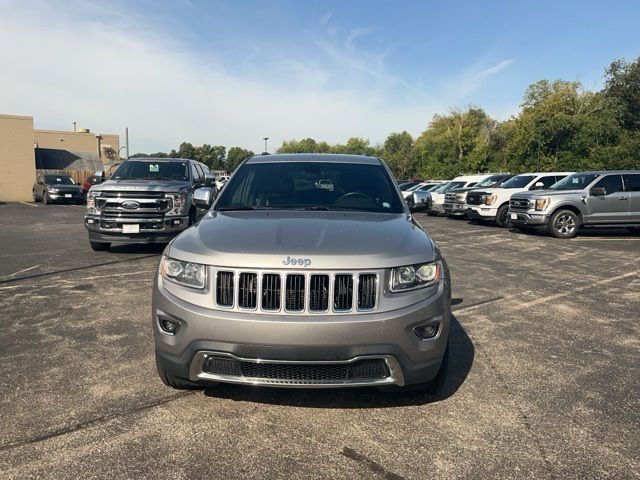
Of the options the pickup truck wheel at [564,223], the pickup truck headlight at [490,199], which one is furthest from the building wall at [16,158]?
the pickup truck wheel at [564,223]

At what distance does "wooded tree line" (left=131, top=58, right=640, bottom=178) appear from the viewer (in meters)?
37.2

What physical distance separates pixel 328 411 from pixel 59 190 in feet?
97.5

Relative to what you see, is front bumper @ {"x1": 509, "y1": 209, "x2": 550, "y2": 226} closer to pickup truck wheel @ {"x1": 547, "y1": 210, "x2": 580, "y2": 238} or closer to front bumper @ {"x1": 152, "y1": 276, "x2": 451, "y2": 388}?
pickup truck wheel @ {"x1": 547, "y1": 210, "x2": 580, "y2": 238}

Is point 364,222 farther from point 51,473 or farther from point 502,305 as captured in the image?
point 502,305

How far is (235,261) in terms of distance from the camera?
296 cm

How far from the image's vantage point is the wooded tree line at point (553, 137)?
122 feet

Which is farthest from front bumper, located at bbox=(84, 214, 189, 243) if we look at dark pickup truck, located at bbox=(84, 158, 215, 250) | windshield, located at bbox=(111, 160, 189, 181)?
windshield, located at bbox=(111, 160, 189, 181)

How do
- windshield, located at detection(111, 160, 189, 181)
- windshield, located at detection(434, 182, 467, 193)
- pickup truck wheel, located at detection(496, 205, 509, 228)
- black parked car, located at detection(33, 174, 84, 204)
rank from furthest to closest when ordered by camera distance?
black parked car, located at detection(33, 174, 84, 204), windshield, located at detection(434, 182, 467, 193), pickup truck wheel, located at detection(496, 205, 509, 228), windshield, located at detection(111, 160, 189, 181)

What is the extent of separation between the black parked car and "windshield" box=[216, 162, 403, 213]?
90.5 ft

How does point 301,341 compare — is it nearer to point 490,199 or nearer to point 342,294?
point 342,294

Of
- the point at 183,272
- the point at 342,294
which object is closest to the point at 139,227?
the point at 183,272

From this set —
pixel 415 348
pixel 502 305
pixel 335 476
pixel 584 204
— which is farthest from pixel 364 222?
pixel 584 204

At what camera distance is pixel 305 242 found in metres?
3.12

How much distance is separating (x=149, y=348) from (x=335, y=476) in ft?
8.09
